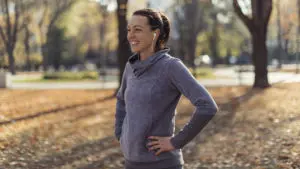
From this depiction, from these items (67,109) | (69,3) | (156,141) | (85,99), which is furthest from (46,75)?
(156,141)

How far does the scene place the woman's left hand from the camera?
8.04ft

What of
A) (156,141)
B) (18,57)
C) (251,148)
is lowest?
(18,57)

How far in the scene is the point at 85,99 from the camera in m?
17.8

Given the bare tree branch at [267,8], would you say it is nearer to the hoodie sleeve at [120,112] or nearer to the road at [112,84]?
the road at [112,84]

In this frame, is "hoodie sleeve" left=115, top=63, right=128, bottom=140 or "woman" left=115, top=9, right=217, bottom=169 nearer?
"woman" left=115, top=9, right=217, bottom=169

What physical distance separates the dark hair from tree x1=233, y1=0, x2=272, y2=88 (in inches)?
580

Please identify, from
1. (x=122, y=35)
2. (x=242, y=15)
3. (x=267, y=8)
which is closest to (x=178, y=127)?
(x=242, y=15)

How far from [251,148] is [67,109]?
26.8 ft

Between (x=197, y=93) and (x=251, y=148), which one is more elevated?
(x=197, y=93)

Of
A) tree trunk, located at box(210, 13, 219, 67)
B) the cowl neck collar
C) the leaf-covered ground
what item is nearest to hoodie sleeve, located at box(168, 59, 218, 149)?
the cowl neck collar

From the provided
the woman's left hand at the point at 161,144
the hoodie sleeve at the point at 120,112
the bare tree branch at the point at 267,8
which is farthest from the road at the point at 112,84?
the woman's left hand at the point at 161,144

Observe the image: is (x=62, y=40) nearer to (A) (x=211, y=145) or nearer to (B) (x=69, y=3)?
(B) (x=69, y=3)

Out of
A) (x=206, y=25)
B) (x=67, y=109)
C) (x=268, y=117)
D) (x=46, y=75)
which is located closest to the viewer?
(x=268, y=117)

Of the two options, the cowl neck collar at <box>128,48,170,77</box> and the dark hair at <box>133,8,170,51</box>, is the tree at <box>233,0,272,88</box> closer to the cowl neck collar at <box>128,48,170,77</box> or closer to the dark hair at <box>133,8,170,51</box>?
the dark hair at <box>133,8,170,51</box>
